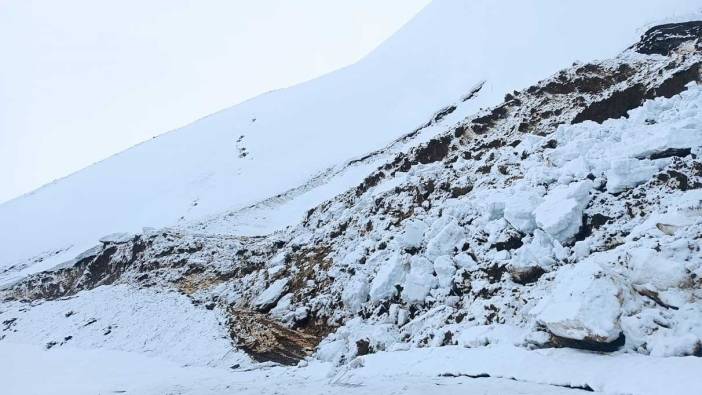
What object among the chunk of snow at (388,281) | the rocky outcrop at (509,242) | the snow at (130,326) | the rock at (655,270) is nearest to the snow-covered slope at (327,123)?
the rocky outcrop at (509,242)

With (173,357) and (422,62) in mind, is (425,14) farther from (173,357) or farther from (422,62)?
(173,357)

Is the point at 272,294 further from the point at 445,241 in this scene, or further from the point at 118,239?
the point at 118,239

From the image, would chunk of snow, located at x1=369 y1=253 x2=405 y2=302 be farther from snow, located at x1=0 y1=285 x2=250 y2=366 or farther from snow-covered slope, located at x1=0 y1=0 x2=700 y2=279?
snow-covered slope, located at x1=0 y1=0 x2=700 y2=279

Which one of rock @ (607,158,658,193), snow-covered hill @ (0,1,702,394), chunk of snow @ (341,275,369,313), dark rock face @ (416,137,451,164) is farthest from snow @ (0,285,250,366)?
dark rock face @ (416,137,451,164)

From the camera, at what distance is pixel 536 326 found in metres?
9.66

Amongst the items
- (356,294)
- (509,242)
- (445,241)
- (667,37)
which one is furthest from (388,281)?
(667,37)

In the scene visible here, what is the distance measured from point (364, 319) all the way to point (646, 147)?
8779mm

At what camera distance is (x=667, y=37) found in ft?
70.6

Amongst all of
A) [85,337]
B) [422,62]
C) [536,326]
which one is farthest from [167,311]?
[422,62]

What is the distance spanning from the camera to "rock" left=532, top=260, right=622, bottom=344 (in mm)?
8445

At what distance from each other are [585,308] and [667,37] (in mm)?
18443

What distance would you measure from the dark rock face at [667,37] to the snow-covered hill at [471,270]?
87 mm

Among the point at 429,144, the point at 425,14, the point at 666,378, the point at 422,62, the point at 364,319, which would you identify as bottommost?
the point at 364,319

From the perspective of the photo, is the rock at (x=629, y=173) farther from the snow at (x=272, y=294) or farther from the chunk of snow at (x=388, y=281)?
the snow at (x=272, y=294)
